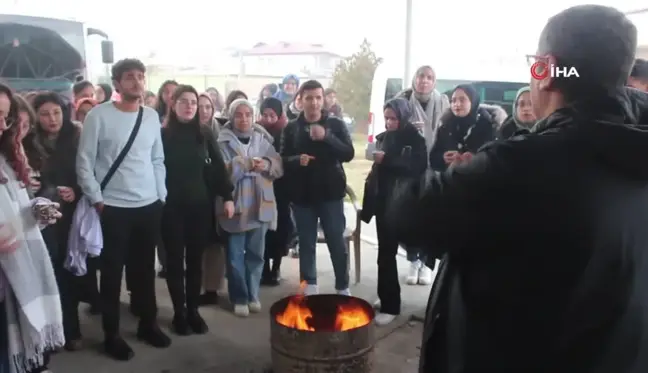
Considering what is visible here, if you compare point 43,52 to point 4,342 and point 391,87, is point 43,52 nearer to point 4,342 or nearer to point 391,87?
point 391,87

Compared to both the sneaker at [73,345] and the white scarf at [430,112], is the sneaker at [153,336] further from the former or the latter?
the white scarf at [430,112]

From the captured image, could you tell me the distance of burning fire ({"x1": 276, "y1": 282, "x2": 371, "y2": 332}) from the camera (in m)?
2.95

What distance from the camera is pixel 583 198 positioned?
97 cm

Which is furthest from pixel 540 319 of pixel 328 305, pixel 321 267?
A: pixel 321 267

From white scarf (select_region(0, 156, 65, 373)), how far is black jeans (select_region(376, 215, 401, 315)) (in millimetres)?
2008

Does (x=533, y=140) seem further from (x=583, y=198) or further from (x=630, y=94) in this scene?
(x=630, y=94)

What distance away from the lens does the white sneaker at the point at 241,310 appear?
4.09 meters

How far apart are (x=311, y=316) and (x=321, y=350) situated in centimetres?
33

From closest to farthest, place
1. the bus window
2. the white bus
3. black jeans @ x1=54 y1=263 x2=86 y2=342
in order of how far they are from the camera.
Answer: black jeans @ x1=54 y1=263 x2=86 y2=342 < the bus window < the white bus

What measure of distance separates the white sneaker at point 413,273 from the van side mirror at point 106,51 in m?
5.27

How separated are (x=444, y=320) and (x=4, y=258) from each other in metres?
1.89

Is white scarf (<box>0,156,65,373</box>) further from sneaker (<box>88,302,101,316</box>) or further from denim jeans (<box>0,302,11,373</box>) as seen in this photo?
sneaker (<box>88,302,101,316</box>)

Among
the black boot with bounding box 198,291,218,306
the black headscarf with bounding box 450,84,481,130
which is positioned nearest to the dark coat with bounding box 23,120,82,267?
the black boot with bounding box 198,291,218,306

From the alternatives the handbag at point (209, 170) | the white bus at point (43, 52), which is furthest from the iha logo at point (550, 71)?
the white bus at point (43, 52)
